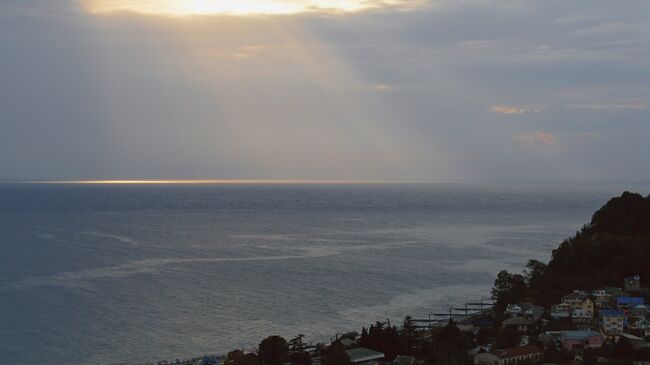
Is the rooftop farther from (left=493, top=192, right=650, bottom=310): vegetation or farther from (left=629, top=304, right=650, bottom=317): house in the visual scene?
(left=629, top=304, right=650, bottom=317): house

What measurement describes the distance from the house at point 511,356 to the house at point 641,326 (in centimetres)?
445

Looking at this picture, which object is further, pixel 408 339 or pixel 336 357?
pixel 408 339

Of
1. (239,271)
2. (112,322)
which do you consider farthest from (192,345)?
(239,271)

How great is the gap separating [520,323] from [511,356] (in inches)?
175

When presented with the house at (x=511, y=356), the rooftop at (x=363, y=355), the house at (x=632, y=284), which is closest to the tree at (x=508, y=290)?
the house at (x=632, y=284)

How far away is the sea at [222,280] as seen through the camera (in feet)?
108

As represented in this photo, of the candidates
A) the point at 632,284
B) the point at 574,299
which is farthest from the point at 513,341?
the point at 632,284

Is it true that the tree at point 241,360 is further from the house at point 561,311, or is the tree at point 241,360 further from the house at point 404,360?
the house at point 561,311

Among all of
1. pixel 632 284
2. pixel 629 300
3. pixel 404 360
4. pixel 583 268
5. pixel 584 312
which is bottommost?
pixel 404 360

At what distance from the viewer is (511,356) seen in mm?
23797

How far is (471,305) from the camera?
38.5 metres

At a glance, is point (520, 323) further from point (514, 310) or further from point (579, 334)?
point (579, 334)

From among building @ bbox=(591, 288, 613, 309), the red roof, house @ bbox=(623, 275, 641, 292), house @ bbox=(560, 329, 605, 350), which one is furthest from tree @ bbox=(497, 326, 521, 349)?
house @ bbox=(623, 275, 641, 292)

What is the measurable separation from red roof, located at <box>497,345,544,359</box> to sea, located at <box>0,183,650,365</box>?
997 centimetres
